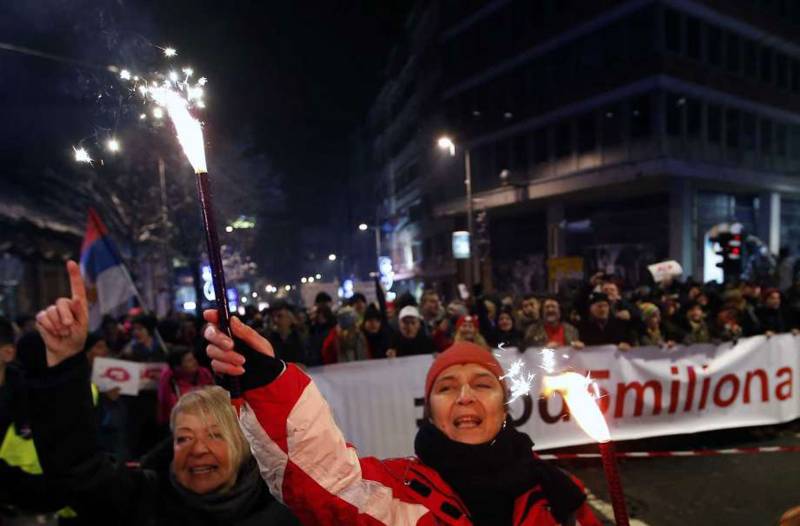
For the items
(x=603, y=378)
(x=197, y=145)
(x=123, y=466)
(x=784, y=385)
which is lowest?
(x=784, y=385)

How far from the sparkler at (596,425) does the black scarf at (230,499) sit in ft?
3.99

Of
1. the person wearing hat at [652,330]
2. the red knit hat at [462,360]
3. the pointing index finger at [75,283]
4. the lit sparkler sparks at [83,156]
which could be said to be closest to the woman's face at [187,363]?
the lit sparkler sparks at [83,156]

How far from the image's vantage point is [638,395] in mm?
6316

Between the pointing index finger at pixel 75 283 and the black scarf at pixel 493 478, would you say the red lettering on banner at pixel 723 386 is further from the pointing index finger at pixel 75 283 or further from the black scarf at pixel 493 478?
the pointing index finger at pixel 75 283

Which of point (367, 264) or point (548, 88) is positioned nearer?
point (548, 88)

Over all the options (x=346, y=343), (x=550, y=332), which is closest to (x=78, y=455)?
(x=346, y=343)

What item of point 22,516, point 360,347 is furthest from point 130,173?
point 22,516

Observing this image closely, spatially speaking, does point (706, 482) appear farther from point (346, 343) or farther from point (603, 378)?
point (346, 343)

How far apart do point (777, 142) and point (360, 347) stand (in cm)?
2868

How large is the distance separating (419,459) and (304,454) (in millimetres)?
636

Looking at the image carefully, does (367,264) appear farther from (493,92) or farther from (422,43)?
(493,92)

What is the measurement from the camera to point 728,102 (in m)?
24.8

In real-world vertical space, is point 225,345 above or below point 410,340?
above

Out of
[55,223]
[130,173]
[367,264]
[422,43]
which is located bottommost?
[367,264]
